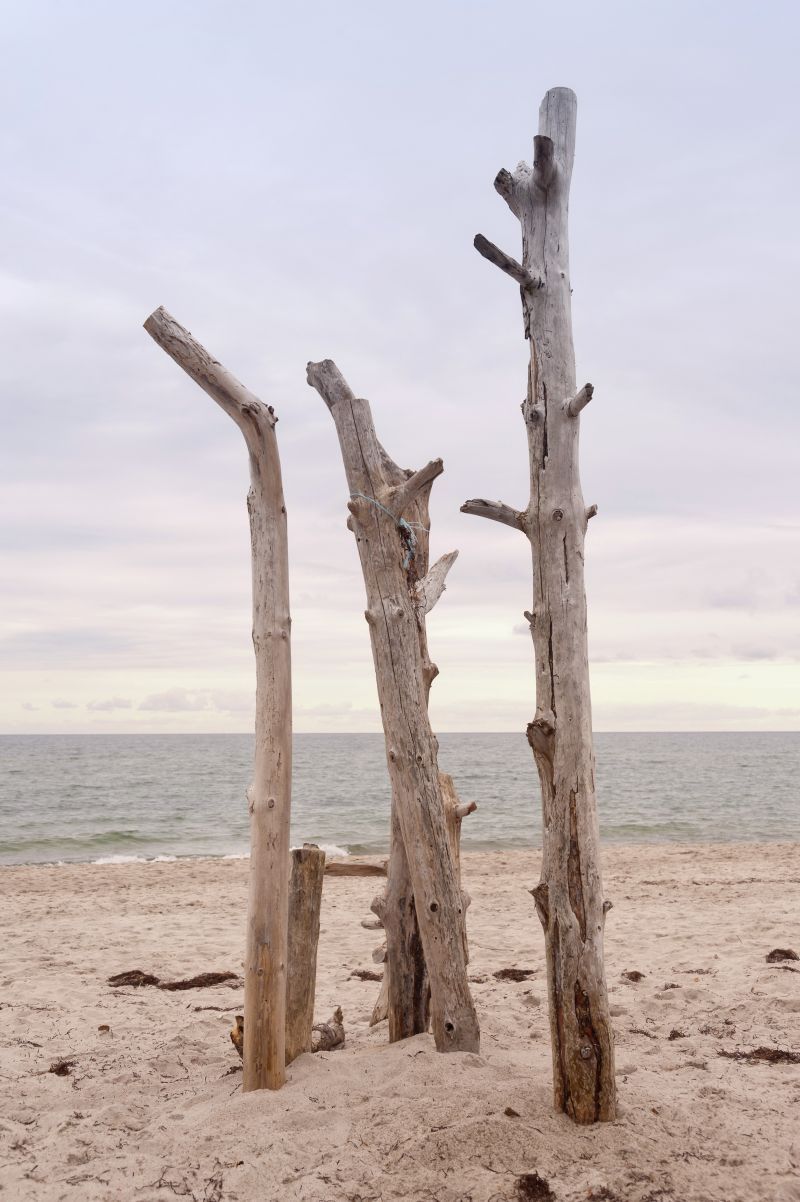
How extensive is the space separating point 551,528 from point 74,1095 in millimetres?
3659

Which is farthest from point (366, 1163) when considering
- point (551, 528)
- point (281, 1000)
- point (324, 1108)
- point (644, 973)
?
point (644, 973)

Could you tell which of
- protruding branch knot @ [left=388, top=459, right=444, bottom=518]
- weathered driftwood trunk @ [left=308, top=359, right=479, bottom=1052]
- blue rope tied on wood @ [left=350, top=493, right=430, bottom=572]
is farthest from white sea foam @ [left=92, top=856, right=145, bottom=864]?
protruding branch knot @ [left=388, top=459, right=444, bottom=518]

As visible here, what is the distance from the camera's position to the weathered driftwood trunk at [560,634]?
3.74 m

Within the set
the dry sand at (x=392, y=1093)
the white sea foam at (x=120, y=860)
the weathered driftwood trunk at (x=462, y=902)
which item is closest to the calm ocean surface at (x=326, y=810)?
the white sea foam at (x=120, y=860)

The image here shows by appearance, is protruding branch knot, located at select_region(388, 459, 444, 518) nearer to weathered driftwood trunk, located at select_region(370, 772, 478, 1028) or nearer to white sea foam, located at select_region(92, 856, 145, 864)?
weathered driftwood trunk, located at select_region(370, 772, 478, 1028)

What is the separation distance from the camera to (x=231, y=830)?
23453 mm

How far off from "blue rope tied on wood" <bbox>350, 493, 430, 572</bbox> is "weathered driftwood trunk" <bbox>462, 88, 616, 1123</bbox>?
0.63 meters

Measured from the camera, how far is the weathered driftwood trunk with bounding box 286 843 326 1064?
15.1 feet

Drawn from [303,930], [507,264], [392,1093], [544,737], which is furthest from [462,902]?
[507,264]

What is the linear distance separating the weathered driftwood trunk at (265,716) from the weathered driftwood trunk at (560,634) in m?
1.10

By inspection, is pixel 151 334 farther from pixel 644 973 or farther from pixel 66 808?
pixel 66 808

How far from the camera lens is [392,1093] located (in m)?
4.06

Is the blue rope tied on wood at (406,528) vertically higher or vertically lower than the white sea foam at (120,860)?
higher

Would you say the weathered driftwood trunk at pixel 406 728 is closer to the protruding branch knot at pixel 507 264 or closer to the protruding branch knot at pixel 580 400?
the protruding branch knot at pixel 580 400
